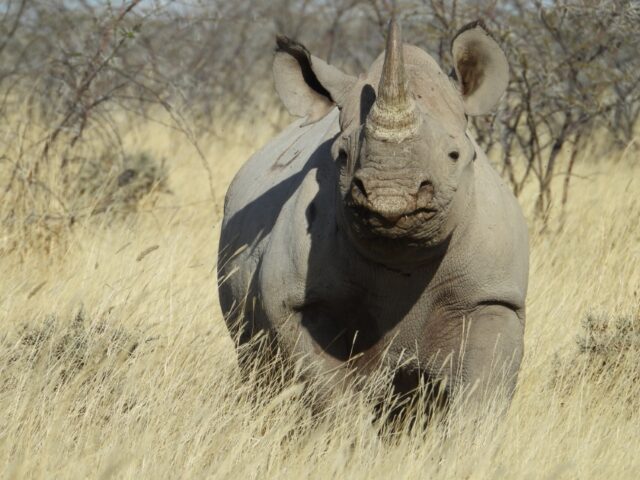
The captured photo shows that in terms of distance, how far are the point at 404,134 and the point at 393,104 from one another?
0.12 m

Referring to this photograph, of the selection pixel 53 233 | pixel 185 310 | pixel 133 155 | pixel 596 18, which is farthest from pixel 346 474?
pixel 133 155

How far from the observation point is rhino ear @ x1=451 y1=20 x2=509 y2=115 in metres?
5.05

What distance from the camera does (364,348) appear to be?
16.7 feet

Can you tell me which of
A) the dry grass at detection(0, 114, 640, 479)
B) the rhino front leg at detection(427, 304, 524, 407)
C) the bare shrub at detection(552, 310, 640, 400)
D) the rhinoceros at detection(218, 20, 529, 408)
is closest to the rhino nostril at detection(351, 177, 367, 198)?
the rhinoceros at detection(218, 20, 529, 408)

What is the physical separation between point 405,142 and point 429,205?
223 millimetres

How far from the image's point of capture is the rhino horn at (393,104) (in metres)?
4.42

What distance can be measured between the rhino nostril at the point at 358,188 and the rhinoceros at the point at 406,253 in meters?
0.15

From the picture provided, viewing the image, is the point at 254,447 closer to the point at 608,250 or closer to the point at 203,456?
the point at 203,456

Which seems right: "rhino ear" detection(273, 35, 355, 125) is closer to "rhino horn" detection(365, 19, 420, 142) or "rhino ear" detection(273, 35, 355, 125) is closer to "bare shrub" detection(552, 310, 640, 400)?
"rhino horn" detection(365, 19, 420, 142)

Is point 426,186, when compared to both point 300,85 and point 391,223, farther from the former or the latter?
point 300,85

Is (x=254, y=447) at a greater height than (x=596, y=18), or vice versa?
(x=596, y=18)

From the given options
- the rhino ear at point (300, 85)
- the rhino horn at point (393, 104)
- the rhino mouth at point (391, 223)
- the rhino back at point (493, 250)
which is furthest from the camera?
the rhino ear at point (300, 85)

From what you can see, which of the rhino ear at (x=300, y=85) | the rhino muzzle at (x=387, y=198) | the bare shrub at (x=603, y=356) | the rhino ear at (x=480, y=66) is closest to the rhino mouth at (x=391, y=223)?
the rhino muzzle at (x=387, y=198)

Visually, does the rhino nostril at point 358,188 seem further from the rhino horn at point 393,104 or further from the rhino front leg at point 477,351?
the rhino front leg at point 477,351
